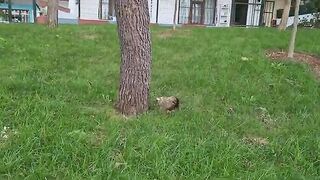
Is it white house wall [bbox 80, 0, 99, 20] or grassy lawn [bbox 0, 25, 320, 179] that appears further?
white house wall [bbox 80, 0, 99, 20]

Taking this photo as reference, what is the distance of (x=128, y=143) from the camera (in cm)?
407

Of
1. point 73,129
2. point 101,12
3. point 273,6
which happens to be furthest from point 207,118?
point 273,6

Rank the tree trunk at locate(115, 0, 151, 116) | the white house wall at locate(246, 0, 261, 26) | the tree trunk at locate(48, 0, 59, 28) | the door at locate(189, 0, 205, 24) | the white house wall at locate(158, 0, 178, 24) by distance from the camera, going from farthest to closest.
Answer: the white house wall at locate(246, 0, 261, 26) < the door at locate(189, 0, 205, 24) < the white house wall at locate(158, 0, 178, 24) < the tree trunk at locate(48, 0, 59, 28) < the tree trunk at locate(115, 0, 151, 116)

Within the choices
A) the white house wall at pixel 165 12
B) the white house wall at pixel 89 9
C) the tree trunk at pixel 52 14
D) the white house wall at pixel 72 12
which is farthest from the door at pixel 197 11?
the tree trunk at pixel 52 14

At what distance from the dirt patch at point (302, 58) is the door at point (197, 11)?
15113 mm

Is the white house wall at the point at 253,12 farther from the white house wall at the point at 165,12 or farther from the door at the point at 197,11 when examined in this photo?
the white house wall at the point at 165,12

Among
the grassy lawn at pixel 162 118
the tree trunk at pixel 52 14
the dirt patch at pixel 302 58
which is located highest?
the tree trunk at pixel 52 14

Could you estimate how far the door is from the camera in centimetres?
2402

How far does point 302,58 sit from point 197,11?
16.1 m

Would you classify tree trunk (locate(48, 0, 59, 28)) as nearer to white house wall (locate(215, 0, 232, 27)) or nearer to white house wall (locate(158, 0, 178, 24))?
white house wall (locate(158, 0, 178, 24))

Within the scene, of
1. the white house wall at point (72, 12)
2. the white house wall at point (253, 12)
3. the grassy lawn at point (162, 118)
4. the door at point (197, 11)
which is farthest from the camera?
the white house wall at point (253, 12)

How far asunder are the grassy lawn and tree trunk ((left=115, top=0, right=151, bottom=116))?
0.76ft

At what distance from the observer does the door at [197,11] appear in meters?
24.0

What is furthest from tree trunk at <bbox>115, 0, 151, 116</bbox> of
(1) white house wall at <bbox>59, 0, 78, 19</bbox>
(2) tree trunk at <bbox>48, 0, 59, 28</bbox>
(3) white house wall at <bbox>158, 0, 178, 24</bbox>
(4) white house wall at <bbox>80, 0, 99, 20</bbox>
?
(3) white house wall at <bbox>158, 0, 178, 24</bbox>
